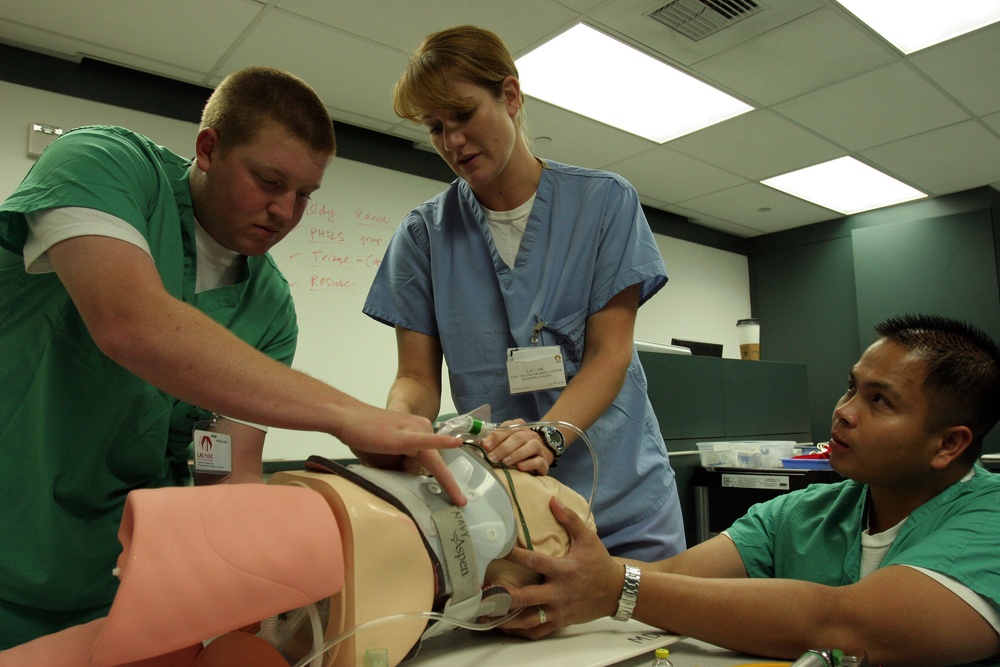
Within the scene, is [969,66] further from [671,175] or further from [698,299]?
[698,299]

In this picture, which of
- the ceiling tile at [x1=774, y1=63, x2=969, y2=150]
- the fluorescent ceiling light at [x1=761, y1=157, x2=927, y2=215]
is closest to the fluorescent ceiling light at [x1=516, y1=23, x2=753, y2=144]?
the ceiling tile at [x1=774, y1=63, x2=969, y2=150]

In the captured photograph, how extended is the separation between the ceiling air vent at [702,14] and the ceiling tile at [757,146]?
0.88 metres

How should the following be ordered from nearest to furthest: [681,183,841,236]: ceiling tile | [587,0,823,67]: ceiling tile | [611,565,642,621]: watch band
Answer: [611,565,642,621]: watch band < [587,0,823,67]: ceiling tile < [681,183,841,236]: ceiling tile

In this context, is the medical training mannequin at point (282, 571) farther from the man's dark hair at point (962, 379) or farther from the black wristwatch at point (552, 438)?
the man's dark hair at point (962, 379)

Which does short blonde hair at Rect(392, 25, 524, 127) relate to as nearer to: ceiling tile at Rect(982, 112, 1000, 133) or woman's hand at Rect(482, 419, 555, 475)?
woman's hand at Rect(482, 419, 555, 475)

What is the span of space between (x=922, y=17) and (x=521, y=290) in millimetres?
2573

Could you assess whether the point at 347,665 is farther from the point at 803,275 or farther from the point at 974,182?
the point at 803,275

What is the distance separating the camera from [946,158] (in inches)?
168

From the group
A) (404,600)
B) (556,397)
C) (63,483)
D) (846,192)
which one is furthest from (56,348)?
(846,192)

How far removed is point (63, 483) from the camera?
101 cm

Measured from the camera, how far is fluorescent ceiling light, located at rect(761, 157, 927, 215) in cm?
449

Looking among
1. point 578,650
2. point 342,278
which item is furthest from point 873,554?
point 342,278

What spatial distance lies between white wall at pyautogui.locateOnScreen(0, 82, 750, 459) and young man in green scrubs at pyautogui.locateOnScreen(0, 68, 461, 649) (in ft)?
6.92

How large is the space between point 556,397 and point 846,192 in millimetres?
4545
